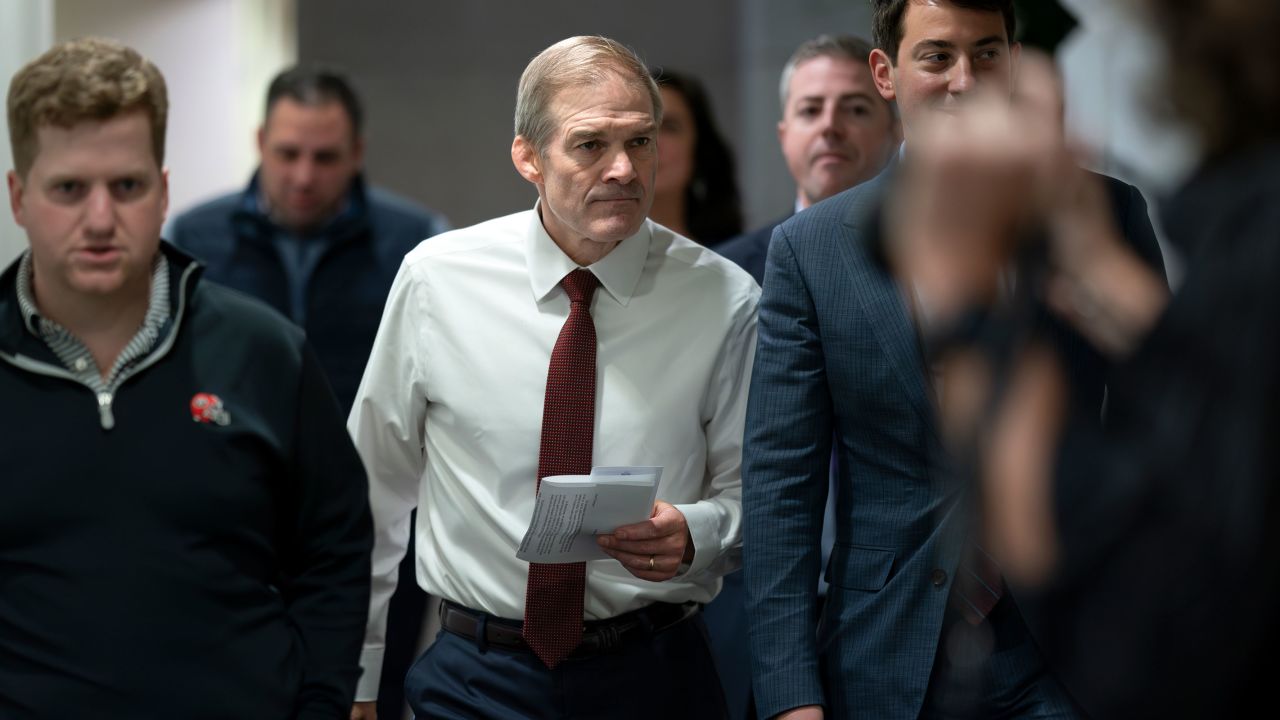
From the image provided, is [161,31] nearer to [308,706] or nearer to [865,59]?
[865,59]

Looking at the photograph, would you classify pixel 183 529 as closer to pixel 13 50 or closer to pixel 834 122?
pixel 13 50

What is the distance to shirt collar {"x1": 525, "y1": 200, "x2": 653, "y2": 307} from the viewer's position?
269 centimetres

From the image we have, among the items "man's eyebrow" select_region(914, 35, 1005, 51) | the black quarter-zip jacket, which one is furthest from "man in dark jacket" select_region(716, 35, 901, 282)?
the black quarter-zip jacket

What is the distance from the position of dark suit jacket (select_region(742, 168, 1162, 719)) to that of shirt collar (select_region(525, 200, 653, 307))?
0.34 meters

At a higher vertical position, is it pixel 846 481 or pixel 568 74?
pixel 568 74

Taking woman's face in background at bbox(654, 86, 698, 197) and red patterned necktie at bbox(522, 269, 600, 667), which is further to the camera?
woman's face in background at bbox(654, 86, 698, 197)

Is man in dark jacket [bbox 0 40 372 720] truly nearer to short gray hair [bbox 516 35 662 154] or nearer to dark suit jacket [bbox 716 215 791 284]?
short gray hair [bbox 516 35 662 154]

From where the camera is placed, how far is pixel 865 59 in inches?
154

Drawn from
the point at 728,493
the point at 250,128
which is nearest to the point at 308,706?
the point at 728,493

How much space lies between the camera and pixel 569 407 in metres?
2.59

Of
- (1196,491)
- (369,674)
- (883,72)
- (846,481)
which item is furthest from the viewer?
(369,674)

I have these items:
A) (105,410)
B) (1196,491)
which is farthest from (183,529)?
(1196,491)

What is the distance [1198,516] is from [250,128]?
20.4 feet

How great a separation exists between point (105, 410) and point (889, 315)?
1294 millimetres
